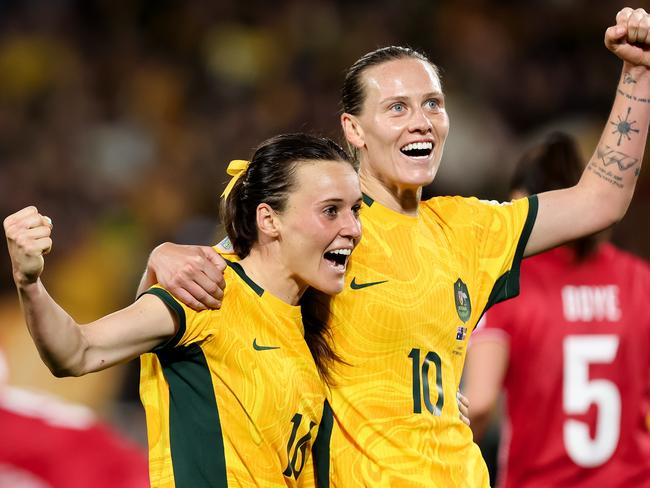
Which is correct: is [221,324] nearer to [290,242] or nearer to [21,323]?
[290,242]

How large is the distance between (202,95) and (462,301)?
7199mm

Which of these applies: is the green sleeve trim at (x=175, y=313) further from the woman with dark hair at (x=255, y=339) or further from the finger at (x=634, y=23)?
the finger at (x=634, y=23)

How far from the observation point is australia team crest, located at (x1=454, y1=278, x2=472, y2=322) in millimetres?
3330

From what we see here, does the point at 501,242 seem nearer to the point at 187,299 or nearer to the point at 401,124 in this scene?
the point at 401,124

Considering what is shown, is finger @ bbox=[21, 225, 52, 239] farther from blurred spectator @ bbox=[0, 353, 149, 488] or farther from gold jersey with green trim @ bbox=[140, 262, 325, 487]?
blurred spectator @ bbox=[0, 353, 149, 488]

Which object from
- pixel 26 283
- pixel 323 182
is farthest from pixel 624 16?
pixel 26 283

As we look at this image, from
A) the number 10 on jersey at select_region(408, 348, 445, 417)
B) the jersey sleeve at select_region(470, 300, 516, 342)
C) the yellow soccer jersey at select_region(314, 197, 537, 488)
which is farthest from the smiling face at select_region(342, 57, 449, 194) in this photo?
the jersey sleeve at select_region(470, 300, 516, 342)

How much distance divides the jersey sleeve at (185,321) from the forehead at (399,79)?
854 millimetres

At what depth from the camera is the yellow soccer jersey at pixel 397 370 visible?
10.4 ft

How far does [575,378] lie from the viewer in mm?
4641

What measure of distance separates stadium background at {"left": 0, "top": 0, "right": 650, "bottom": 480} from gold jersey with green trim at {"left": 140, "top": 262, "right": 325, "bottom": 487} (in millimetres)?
4913

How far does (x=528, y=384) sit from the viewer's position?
4.68 meters

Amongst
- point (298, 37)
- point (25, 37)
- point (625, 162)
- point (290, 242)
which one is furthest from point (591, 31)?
point (290, 242)

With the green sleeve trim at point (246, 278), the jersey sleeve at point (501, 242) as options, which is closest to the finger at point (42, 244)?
the green sleeve trim at point (246, 278)
